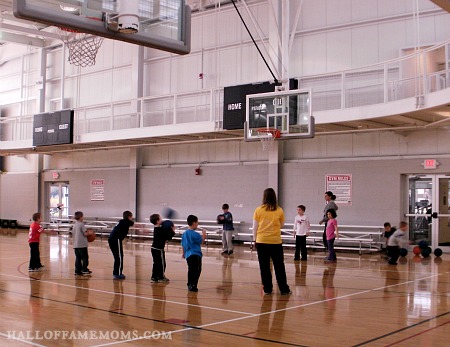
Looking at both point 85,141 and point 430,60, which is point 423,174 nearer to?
point 430,60

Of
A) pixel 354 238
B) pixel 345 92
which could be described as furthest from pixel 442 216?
pixel 345 92

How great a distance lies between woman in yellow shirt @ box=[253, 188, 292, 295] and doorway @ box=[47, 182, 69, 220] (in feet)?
69.0

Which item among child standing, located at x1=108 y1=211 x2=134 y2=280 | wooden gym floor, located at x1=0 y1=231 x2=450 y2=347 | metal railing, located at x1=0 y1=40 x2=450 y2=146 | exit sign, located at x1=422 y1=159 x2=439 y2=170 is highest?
metal railing, located at x1=0 y1=40 x2=450 y2=146

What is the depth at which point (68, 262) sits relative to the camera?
48.2ft

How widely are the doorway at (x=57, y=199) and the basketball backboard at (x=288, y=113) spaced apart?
16.0m

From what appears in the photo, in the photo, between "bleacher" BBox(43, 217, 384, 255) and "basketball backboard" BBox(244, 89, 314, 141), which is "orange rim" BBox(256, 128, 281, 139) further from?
"bleacher" BBox(43, 217, 384, 255)

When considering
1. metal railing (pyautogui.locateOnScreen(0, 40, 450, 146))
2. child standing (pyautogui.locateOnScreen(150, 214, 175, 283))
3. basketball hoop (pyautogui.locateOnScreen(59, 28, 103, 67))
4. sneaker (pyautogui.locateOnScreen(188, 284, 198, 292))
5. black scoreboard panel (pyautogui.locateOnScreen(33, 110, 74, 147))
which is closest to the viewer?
sneaker (pyautogui.locateOnScreen(188, 284, 198, 292))

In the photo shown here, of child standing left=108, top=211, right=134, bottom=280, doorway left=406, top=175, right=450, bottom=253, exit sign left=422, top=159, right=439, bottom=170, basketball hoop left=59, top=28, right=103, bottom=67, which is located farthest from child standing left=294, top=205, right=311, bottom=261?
basketball hoop left=59, top=28, right=103, bottom=67

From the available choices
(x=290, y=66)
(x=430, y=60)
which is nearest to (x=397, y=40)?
(x=430, y=60)

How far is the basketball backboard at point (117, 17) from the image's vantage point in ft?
23.7

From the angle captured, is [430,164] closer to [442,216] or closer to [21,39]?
[442,216]

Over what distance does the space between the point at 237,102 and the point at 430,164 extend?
20.4 ft

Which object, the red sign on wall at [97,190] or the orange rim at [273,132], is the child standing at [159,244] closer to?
the orange rim at [273,132]

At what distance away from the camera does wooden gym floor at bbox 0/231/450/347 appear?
646cm
